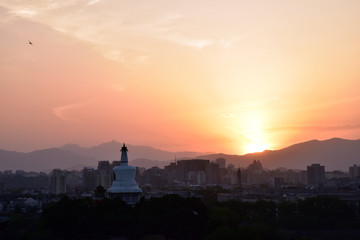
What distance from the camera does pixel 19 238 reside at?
56031 millimetres

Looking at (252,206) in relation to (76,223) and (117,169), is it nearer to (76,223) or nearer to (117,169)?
(117,169)

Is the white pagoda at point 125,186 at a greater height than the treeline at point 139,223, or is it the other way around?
the white pagoda at point 125,186

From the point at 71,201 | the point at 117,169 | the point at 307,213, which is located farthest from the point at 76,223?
the point at 307,213

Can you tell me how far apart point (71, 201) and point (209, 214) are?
1568 cm

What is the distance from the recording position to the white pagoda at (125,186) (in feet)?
219

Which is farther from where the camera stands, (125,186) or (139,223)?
(125,186)

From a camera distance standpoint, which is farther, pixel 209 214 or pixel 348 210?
pixel 348 210

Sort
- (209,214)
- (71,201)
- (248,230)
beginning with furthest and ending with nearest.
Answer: (209,214) → (71,201) → (248,230)

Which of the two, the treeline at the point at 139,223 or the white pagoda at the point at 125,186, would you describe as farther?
the white pagoda at the point at 125,186

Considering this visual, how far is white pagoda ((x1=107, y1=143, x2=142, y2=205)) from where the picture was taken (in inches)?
2633

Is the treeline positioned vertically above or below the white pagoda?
below

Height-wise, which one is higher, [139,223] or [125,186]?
[125,186]

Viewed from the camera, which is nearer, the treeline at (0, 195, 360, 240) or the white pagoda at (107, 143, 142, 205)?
the treeline at (0, 195, 360, 240)

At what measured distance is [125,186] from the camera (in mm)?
67375
